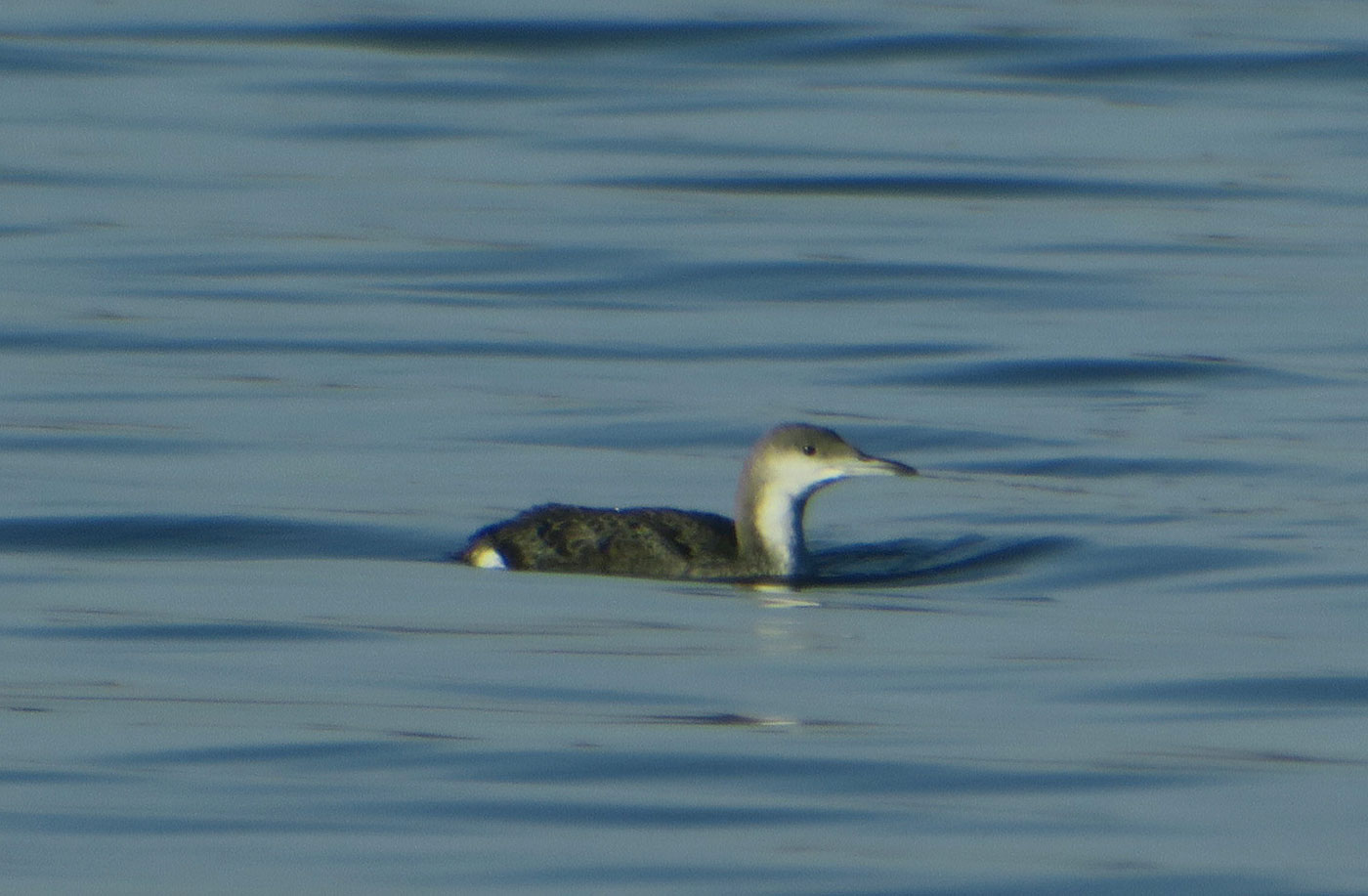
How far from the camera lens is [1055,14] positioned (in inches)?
1208

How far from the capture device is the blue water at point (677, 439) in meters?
7.37

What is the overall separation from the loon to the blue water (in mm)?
131

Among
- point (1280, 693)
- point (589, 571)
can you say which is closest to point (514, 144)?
point (589, 571)

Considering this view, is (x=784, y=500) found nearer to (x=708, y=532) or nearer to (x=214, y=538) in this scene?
(x=708, y=532)

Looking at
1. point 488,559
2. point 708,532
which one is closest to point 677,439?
point 708,532

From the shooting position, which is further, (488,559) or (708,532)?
(708,532)

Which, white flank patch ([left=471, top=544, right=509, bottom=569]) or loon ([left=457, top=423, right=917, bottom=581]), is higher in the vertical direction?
loon ([left=457, top=423, right=917, bottom=581])

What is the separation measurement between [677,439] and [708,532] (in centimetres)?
289

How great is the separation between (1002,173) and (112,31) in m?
10.4

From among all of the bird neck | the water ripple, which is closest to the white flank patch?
the water ripple

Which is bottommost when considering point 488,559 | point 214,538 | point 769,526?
point 488,559

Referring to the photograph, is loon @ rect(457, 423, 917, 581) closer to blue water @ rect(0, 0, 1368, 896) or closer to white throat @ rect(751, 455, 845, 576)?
white throat @ rect(751, 455, 845, 576)

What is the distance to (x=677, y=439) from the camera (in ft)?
47.1

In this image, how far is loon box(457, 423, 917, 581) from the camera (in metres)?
11.1
